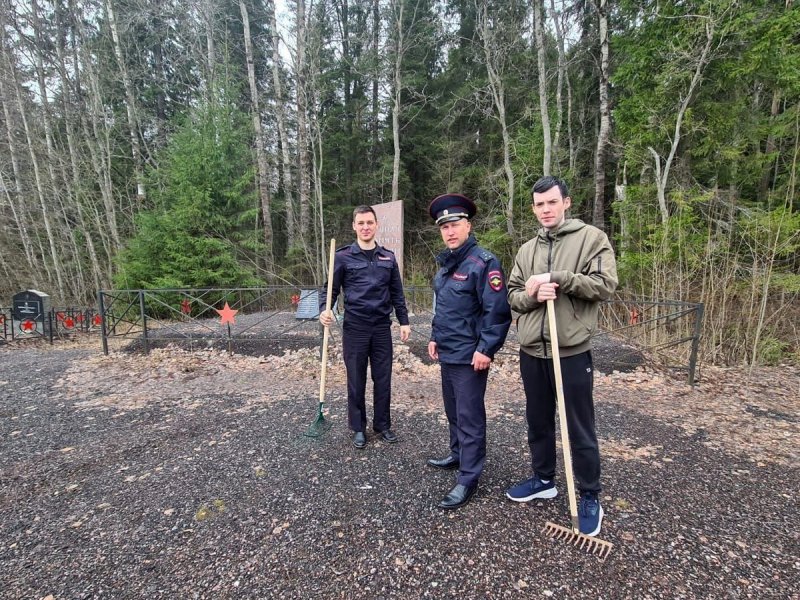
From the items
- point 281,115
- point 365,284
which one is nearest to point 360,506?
point 365,284

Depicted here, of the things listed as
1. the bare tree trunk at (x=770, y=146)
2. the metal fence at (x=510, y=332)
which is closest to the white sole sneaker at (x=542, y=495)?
the metal fence at (x=510, y=332)

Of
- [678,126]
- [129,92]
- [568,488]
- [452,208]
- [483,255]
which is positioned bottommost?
[568,488]

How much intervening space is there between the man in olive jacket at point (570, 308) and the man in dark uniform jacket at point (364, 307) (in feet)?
3.77

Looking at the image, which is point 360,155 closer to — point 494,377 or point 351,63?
point 351,63

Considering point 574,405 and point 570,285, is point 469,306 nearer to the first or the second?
point 570,285

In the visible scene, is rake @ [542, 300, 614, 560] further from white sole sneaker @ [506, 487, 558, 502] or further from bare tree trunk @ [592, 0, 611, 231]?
bare tree trunk @ [592, 0, 611, 231]

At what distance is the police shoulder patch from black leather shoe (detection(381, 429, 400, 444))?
1698 millimetres

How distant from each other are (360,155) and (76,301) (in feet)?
39.8

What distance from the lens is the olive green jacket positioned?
73.5 inches

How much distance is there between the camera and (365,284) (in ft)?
9.66

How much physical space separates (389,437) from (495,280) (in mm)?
1735

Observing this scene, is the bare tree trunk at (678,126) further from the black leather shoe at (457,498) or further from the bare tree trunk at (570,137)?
the black leather shoe at (457,498)

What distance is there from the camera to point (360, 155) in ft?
55.2

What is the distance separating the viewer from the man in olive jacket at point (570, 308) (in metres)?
1.89
